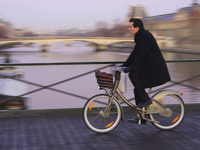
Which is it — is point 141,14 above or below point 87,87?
above

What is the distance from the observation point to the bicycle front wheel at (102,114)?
347 cm

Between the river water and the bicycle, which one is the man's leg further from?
the river water

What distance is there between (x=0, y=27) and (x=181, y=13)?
852 cm

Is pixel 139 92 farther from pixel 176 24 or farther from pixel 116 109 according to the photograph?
pixel 176 24

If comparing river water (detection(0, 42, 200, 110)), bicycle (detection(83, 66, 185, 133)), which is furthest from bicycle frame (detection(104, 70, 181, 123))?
river water (detection(0, 42, 200, 110))

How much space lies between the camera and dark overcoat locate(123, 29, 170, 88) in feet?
11.0

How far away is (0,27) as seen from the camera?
10.1 metres

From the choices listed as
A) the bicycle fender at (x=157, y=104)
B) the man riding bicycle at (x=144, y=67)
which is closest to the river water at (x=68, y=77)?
the bicycle fender at (x=157, y=104)

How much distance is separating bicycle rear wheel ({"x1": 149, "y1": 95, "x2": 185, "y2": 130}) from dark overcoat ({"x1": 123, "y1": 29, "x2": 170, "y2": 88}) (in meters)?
0.37

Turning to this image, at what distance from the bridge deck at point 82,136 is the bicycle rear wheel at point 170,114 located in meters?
0.08

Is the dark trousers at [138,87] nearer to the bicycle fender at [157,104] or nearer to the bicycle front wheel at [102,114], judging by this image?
the bicycle fender at [157,104]

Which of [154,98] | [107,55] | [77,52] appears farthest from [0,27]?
[154,98]

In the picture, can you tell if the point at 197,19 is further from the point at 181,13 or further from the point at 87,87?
the point at 87,87

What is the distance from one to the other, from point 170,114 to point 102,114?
817 mm
